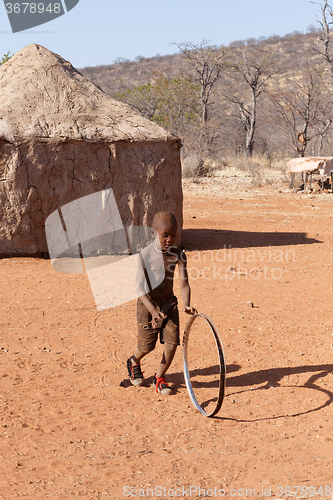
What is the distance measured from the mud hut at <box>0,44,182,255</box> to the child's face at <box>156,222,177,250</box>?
3843 mm

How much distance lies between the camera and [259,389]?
3.38 meters

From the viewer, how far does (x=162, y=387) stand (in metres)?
3.29

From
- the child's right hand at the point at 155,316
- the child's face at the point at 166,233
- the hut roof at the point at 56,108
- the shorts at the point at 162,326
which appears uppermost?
the hut roof at the point at 56,108

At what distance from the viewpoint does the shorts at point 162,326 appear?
3.21 meters

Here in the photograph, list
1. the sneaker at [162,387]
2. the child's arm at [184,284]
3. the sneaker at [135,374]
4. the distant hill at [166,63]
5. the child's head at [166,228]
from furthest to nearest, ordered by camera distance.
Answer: the distant hill at [166,63], the sneaker at [135,374], the sneaker at [162,387], the child's arm at [184,284], the child's head at [166,228]

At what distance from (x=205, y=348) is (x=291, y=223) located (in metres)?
6.32

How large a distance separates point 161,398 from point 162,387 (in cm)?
8

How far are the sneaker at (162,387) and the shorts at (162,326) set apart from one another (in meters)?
0.22

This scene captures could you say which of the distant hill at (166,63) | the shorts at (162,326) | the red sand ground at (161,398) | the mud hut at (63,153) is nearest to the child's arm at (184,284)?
the shorts at (162,326)

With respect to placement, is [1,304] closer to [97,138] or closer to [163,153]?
[97,138]

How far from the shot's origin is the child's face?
299cm

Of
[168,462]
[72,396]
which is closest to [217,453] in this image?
[168,462]

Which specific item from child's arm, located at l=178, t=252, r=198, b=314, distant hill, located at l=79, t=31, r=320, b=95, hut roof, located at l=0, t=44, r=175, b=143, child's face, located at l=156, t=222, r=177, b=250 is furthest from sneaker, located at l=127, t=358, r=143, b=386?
distant hill, located at l=79, t=31, r=320, b=95

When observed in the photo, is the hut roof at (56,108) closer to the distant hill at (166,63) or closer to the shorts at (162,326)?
the shorts at (162,326)
